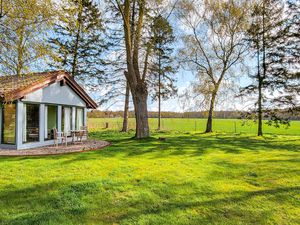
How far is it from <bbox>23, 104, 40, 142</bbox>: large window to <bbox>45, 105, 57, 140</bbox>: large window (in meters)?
0.64

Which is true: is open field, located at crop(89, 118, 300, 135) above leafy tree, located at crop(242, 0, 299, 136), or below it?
below

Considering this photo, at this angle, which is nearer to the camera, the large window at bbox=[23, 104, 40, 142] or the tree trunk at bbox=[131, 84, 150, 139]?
the large window at bbox=[23, 104, 40, 142]

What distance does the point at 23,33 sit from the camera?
17.1ft

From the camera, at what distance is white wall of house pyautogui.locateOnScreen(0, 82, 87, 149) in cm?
998

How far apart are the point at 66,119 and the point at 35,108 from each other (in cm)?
240

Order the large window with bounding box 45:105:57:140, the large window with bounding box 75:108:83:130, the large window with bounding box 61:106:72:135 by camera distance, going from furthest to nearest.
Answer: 1. the large window with bounding box 75:108:83:130
2. the large window with bounding box 61:106:72:135
3. the large window with bounding box 45:105:57:140

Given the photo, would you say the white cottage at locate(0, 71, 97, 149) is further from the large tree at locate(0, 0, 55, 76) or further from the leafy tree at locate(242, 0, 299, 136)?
the leafy tree at locate(242, 0, 299, 136)

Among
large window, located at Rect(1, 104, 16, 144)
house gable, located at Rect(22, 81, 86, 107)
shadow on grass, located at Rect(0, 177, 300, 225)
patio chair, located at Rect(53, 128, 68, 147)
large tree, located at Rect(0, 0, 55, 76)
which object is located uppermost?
large tree, located at Rect(0, 0, 55, 76)

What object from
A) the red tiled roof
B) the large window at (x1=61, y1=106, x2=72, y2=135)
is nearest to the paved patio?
the red tiled roof

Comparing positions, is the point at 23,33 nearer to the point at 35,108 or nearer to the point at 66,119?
the point at 35,108

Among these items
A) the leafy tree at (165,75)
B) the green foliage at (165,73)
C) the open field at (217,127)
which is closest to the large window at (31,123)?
the green foliage at (165,73)

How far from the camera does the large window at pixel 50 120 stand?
11633mm

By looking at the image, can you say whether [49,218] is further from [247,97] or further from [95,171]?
[247,97]

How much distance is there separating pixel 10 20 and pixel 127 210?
186 inches
